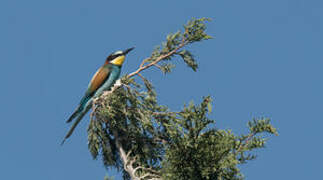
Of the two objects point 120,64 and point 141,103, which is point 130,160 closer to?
point 141,103

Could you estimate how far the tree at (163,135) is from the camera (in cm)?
712

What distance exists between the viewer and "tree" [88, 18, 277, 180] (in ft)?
23.4

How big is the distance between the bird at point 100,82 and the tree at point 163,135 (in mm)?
790

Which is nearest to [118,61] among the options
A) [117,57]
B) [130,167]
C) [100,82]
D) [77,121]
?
[117,57]

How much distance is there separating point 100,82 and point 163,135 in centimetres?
196

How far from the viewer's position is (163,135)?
8.73m

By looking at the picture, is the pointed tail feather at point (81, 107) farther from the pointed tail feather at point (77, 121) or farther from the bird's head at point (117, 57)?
the bird's head at point (117, 57)

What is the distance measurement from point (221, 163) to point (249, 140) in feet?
1.93

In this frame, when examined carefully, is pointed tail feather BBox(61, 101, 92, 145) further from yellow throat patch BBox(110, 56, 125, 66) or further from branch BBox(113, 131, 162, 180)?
yellow throat patch BBox(110, 56, 125, 66)

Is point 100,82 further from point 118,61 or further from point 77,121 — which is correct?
point 77,121

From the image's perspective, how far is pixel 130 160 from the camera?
869 cm

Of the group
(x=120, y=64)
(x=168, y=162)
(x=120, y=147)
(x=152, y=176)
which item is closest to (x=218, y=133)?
(x=168, y=162)

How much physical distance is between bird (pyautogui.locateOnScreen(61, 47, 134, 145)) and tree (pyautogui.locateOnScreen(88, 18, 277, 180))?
2.59ft

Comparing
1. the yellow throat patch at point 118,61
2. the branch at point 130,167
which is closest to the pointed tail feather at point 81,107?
the yellow throat patch at point 118,61
